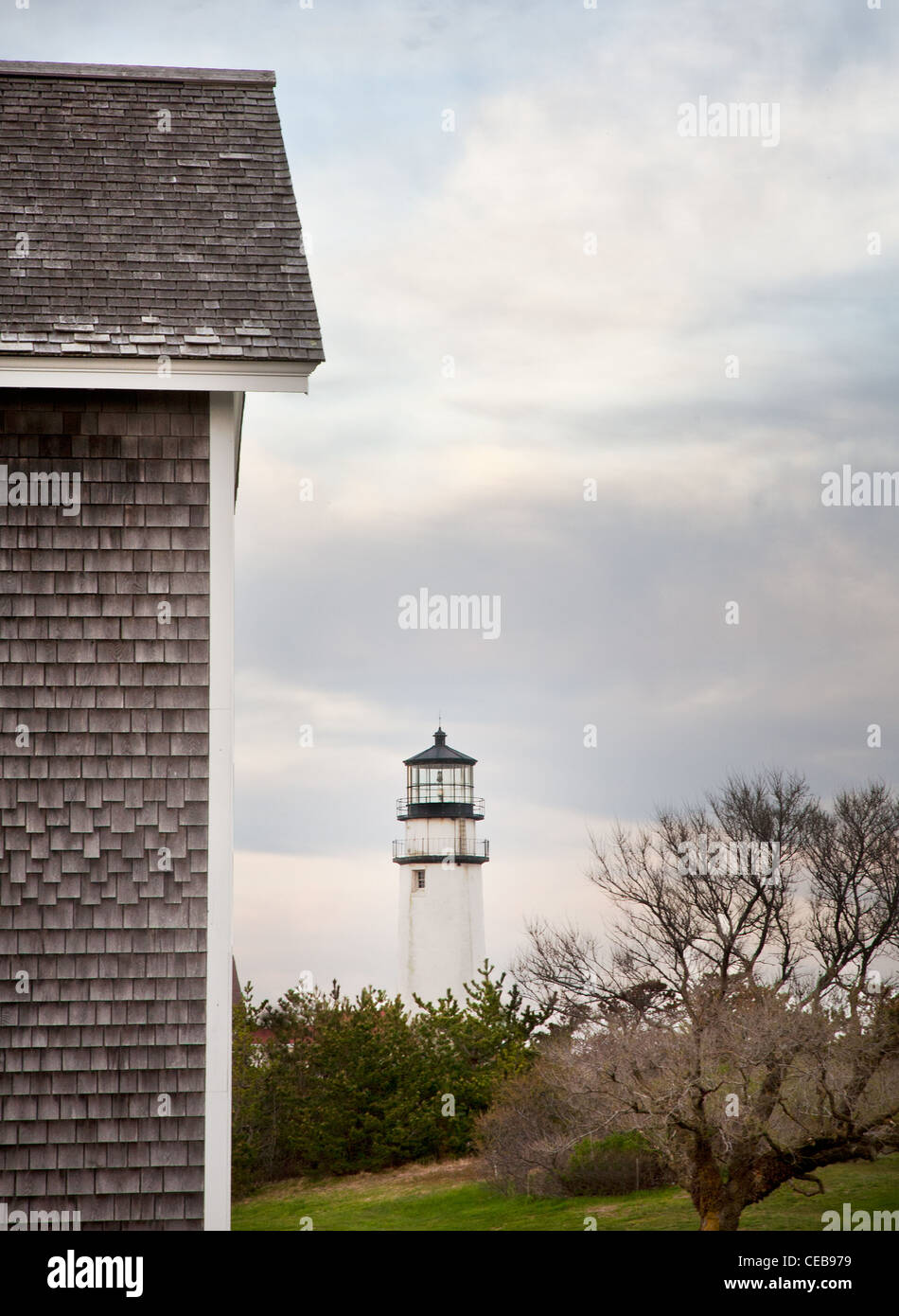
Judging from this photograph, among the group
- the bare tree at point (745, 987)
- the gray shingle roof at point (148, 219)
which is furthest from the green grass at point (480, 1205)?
the gray shingle roof at point (148, 219)

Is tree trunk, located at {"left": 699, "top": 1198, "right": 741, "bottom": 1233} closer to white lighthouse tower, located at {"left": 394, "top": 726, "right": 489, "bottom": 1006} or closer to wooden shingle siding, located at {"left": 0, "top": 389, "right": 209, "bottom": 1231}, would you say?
wooden shingle siding, located at {"left": 0, "top": 389, "right": 209, "bottom": 1231}

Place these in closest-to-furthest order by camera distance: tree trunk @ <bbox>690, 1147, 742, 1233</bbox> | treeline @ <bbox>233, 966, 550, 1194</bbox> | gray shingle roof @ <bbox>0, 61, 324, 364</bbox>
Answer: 1. gray shingle roof @ <bbox>0, 61, 324, 364</bbox>
2. tree trunk @ <bbox>690, 1147, 742, 1233</bbox>
3. treeline @ <bbox>233, 966, 550, 1194</bbox>

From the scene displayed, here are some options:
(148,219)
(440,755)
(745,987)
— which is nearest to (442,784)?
(440,755)

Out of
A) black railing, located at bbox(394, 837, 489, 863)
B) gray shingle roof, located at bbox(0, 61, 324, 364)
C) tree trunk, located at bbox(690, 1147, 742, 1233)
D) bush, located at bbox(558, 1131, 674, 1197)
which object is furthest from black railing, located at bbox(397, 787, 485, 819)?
gray shingle roof, located at bbox(0, 61, 324, 364)

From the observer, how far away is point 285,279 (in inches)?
287

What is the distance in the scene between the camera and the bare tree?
1576cm

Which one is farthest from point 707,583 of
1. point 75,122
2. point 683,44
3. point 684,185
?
point 75,122

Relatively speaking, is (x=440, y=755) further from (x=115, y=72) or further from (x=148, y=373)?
(x=148, y=373)

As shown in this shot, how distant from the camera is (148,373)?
677cm

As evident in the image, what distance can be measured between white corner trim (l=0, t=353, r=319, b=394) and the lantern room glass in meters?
22.5

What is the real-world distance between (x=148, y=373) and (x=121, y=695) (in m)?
1.72

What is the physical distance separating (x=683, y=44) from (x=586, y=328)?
22.0 feet

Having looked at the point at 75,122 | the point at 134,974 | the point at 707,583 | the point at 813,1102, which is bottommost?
the point at 813,1102

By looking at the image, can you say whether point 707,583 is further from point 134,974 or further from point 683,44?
point 134,974
